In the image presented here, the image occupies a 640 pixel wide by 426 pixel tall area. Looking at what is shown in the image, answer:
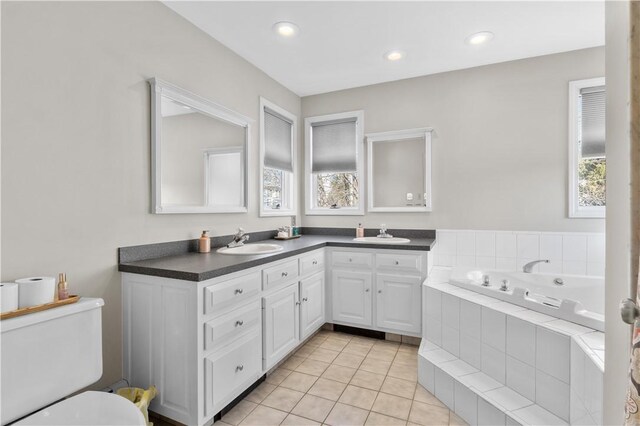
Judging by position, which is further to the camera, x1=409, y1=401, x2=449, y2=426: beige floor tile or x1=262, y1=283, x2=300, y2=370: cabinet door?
x1=262, y1=283, x2=300, y2=370: cabinet door

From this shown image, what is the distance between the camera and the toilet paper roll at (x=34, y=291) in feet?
3.96

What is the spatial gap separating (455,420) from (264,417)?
109 cm

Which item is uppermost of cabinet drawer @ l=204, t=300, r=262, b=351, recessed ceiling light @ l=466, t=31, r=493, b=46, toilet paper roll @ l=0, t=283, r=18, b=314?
recessed ceiling light @ l=466, t=31, r=493, b=46

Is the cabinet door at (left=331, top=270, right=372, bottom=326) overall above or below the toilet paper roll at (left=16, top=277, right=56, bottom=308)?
below

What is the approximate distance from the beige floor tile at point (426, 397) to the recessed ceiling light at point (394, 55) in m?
2.69

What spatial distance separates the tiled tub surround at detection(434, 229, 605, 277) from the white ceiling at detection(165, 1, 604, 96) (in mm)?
1648

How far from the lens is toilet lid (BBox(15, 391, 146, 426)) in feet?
3.48

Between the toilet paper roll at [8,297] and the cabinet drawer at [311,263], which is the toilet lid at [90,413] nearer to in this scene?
the toilet paper roll at [8,297]

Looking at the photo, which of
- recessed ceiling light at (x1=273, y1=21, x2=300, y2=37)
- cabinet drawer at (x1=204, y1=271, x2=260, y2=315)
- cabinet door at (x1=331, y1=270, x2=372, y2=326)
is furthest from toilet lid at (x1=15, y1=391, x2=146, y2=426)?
recessed ceiling light at (x1=273, y1=21, x2=300, y2=37)

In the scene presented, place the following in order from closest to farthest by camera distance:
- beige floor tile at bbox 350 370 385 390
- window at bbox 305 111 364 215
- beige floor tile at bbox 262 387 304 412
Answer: beige floor tile at bbox 262 387 304 412 < beige floor tile at bbox 350 370 385 390 < window at bbox 305 111 364 215

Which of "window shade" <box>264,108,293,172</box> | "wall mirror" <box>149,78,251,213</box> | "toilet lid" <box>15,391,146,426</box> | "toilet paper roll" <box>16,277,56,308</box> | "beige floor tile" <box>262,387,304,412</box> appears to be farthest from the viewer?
"window shade" <box>264,108,293,172</box>

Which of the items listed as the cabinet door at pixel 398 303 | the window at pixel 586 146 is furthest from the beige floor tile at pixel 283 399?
the window at pixel 586 146

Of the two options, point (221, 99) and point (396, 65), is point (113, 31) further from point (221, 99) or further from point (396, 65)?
point (396, 65)

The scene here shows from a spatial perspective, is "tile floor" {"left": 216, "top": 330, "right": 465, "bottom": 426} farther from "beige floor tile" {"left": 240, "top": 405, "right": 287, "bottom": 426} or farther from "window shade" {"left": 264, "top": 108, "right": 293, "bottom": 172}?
"window shade" {"left": 264, "top": 108, "right": 293, "bottom": 172}
